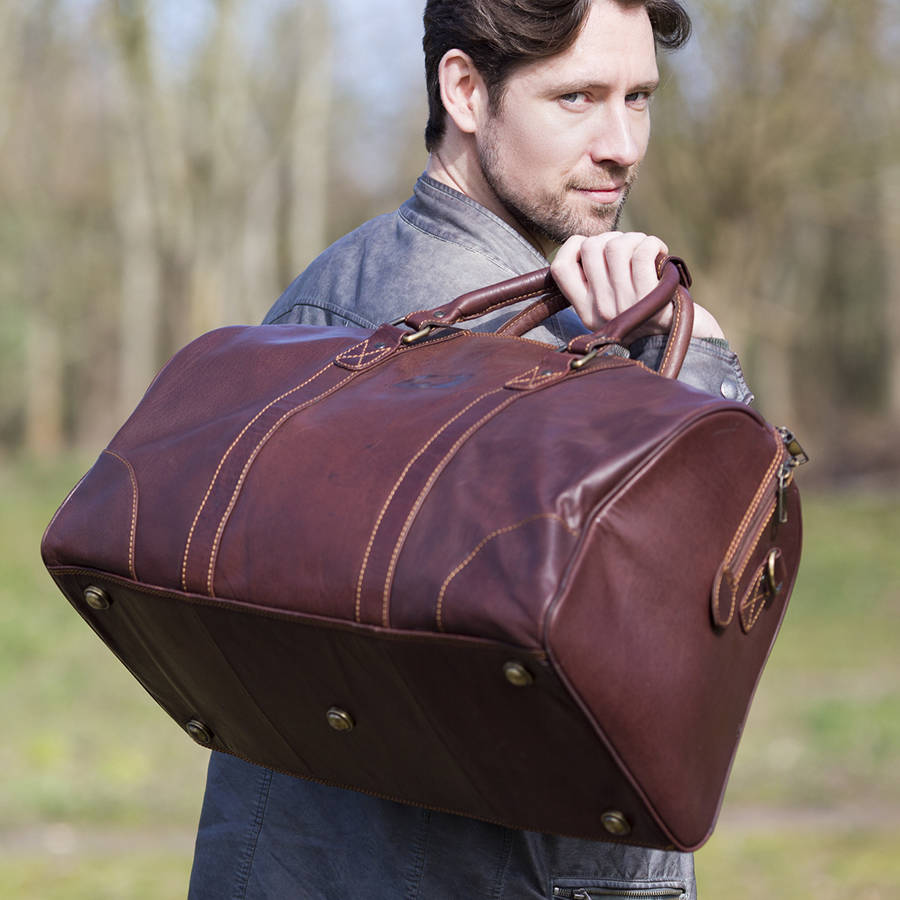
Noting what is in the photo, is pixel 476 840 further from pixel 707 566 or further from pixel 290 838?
pixel 707 566

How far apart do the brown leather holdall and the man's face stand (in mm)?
308

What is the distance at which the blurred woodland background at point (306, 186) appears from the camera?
41.2 feet

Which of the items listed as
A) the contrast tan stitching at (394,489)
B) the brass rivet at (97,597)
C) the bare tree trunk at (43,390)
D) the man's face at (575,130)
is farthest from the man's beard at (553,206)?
the bare tree trunk at (43,390)

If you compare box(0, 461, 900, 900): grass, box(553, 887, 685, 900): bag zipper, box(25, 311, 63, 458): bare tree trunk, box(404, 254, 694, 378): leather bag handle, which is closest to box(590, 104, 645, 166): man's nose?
box(404, 254, 694, 378): leather bag handle

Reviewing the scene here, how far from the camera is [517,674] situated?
47.5 inches

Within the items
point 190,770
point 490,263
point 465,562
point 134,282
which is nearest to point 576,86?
point 490,263

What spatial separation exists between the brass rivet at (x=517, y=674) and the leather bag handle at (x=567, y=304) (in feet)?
1.20

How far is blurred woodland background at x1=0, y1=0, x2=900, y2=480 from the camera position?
1256 centimetres

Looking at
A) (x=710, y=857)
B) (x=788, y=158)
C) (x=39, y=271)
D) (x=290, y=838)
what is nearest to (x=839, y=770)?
(x=710, y=857)

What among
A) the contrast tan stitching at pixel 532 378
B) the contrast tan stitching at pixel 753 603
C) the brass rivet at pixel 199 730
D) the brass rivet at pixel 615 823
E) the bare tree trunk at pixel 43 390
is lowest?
the bare tree trunk at pixel 43 390

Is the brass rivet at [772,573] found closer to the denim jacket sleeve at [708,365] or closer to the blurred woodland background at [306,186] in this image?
the denim jacket sleeve at [708,365]

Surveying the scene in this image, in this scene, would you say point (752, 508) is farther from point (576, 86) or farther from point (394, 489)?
point (576, 86)

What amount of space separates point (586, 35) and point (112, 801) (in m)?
5.08

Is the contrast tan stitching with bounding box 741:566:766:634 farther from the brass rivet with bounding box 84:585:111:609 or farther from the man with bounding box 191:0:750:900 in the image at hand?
the brass rivet with bounding box 84:585:111:609
